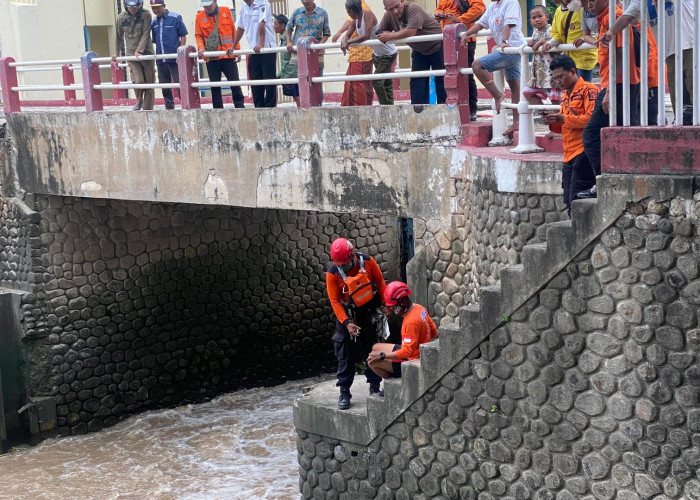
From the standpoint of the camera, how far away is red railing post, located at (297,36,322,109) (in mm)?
11289

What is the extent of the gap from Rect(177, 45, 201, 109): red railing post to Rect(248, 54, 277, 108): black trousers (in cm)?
72

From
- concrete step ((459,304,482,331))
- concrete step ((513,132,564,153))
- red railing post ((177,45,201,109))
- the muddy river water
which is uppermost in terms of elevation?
red railing post ((177,45,201,109))

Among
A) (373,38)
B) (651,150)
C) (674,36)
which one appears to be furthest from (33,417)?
(674,36)

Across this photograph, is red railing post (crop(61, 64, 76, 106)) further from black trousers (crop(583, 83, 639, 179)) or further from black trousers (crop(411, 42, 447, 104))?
black trousers (crop(583, 83, 639, 179))

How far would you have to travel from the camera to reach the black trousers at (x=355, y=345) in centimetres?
932

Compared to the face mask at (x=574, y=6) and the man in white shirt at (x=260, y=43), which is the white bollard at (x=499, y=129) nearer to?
the face mask at (x=574, y=6)

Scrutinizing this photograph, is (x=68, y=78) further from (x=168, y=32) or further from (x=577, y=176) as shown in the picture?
(x=577, y=176)

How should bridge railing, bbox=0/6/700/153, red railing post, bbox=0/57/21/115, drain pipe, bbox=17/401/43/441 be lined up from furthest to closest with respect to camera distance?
red railing post, bbox=0/57/21/115, drain pipe, bbox=17/401/43/441, bridge railing, bbox=0/6/700/153

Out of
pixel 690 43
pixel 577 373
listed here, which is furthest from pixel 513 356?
pixel 690 43

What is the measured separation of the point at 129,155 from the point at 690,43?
26.3 feet

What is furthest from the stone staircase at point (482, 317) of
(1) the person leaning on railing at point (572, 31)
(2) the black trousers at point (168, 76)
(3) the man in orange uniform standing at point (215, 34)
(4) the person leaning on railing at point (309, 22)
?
(2) the black trousers at point (168, 76)

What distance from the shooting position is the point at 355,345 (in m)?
9.47

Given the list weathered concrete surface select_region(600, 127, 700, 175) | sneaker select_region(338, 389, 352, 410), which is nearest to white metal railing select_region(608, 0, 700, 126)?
weathered concrete surface select_region(600, 127, 700, 175)

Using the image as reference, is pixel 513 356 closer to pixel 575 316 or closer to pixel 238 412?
pixel 575 316
